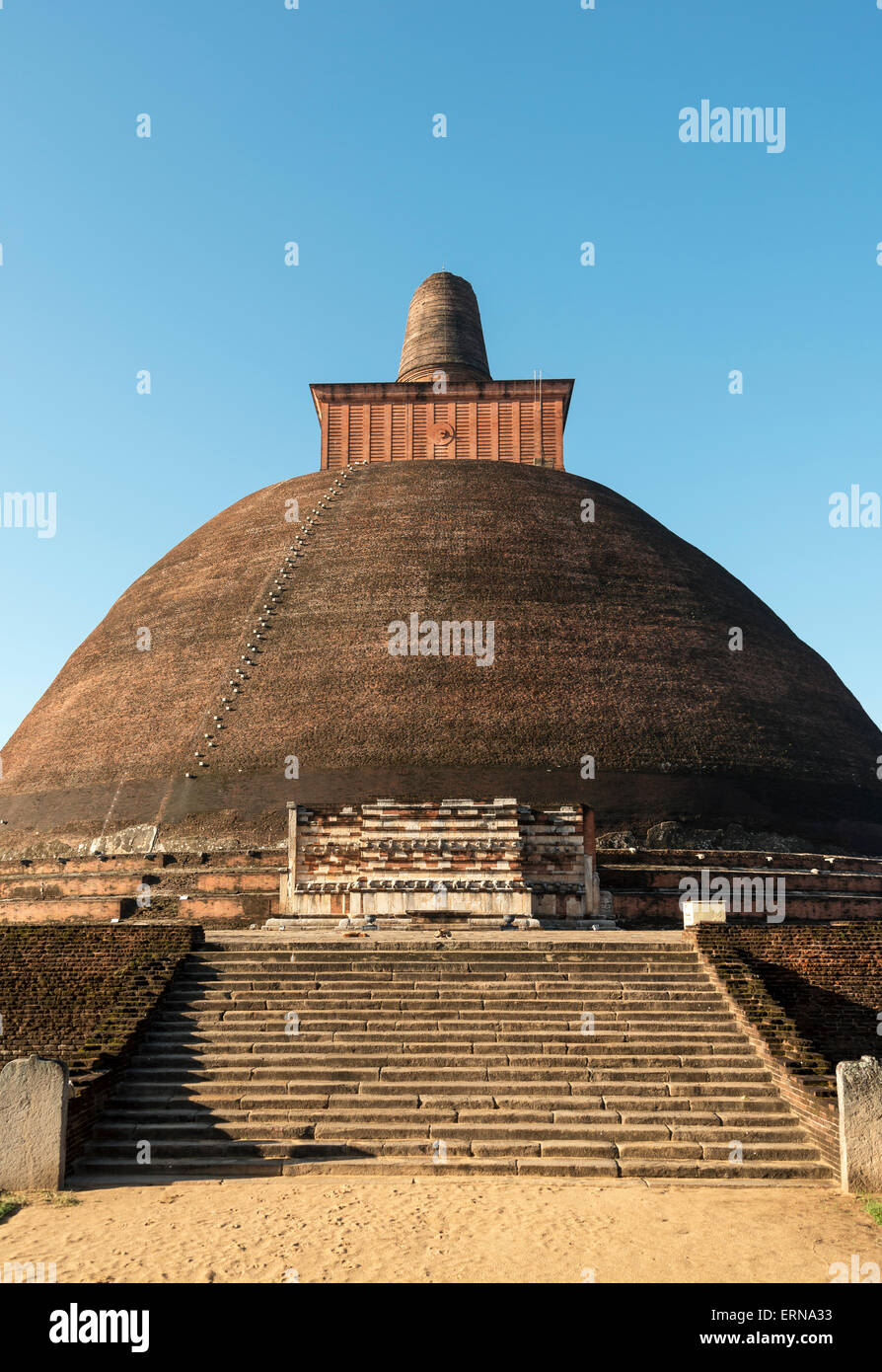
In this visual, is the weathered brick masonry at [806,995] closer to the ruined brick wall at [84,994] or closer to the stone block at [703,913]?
the stone block at [703,913]

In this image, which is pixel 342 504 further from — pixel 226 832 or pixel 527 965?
pixel 527 965

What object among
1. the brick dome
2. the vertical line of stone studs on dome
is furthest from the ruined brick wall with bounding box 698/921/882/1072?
the vertical line of stone studs on dome

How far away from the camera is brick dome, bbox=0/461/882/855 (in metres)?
15.6

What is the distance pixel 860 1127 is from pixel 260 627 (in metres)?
12.7

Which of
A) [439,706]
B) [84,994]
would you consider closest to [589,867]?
[439,706]

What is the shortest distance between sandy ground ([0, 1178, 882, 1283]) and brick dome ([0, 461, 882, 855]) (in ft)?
28.0

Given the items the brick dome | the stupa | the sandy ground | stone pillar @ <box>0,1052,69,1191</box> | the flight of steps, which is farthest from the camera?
the brick dome

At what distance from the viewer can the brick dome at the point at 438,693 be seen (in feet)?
51.1

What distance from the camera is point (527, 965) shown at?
10.2 m

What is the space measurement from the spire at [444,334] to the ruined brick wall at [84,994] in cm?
1821

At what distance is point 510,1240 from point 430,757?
9903mm

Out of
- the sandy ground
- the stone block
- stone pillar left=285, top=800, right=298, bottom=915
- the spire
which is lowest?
the sandy ground

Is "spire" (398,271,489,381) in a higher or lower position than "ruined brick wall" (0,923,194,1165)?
higher

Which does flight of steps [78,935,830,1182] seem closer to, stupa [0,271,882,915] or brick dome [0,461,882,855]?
stupa [0,271,882,915]
